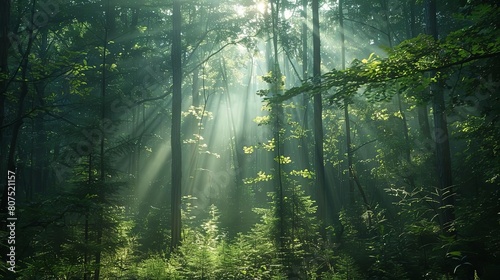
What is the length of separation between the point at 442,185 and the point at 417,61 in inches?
334

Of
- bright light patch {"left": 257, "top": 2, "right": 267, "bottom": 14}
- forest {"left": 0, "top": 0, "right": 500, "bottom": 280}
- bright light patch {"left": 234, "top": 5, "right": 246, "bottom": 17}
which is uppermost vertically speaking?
bright light patch {"left": 257, "top": 2, "right": 267, "bottom": 14}

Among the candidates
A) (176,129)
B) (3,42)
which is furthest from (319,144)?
(3,42)

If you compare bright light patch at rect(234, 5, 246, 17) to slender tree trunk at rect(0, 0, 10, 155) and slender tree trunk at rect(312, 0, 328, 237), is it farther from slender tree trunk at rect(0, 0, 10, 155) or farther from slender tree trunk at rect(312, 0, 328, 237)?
slender tree trunk at rect(0, 0, 10, 155)

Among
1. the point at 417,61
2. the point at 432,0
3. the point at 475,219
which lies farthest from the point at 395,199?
the point at 417,61

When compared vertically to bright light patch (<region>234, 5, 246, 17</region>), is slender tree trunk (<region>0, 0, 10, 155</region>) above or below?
below

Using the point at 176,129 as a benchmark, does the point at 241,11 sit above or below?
above

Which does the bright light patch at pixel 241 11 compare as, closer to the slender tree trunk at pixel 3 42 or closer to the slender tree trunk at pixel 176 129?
the slender tree trunk at pixel 176 129

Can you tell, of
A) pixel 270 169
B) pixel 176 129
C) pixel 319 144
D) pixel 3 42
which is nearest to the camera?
pixel 3 42

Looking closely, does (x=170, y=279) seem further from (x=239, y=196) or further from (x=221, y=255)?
(x=239, y=196)

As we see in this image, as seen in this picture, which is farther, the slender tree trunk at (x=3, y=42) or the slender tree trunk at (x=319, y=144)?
the slender tree trunk at (x=319, y=144)

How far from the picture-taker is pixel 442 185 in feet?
39.1

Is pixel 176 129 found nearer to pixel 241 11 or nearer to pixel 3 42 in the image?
pixel 3 42

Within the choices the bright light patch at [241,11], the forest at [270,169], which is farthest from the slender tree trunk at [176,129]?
the bright light patch at [241,11]

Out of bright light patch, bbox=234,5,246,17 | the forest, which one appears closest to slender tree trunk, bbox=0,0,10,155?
the forest
